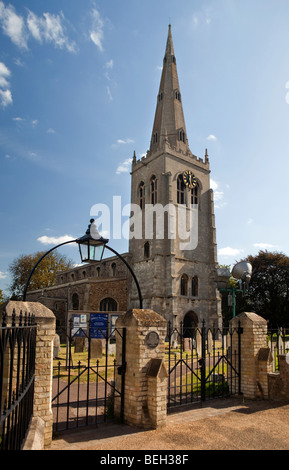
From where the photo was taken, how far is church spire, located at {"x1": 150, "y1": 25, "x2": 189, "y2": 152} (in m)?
37.8

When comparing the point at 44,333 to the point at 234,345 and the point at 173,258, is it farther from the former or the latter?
the point at 173,258

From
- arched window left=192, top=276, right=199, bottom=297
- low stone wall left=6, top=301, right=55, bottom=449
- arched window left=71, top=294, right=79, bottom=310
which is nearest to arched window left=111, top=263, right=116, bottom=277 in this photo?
arched window left=71, top=294, right=79, bottom=310

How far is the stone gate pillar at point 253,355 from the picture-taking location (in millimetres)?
8953

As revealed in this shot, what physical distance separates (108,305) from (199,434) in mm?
27496

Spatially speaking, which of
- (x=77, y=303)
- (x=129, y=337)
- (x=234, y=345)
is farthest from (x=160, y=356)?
(x=77, y=303)

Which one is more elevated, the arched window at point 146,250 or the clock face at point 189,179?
the clock face at point 189,179

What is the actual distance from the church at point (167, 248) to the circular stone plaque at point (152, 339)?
2300 cm

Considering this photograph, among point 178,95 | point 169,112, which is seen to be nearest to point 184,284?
point 169,112

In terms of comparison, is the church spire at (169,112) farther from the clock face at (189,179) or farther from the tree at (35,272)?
the tree at (35,272)

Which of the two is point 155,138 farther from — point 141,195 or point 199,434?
point 199,434

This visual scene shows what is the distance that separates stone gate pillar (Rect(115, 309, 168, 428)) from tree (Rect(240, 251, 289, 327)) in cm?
3429

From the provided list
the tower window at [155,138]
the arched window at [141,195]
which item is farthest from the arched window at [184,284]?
the tower window at [155,138]

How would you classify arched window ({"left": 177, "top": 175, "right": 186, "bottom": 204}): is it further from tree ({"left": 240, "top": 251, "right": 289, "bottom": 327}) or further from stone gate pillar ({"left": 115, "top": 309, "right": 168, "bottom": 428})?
stone gate pillar ({"left": 115, "top": 309, "right": 168, "bottom": 428})
